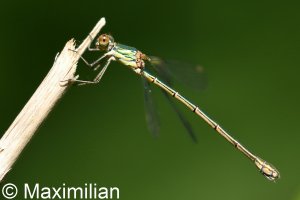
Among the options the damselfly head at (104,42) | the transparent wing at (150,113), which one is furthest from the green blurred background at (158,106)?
the damselfly head at (104,42)

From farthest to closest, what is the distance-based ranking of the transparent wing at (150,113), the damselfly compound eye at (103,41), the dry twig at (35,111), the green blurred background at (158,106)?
the green blurred background at (158,106), the transparent wing at (150,113), the damselfly compound eye at (103,41), the dry twig at (35,111)

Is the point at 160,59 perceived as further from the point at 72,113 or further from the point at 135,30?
the point at 72,113

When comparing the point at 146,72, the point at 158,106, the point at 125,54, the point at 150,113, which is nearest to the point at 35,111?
the point at 125,54

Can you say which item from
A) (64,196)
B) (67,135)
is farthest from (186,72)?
(64,196)

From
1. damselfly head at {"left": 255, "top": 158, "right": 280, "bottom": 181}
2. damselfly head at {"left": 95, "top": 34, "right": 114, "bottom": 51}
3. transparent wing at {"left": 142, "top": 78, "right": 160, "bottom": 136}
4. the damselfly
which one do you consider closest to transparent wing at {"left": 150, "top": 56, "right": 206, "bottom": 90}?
the damselfly

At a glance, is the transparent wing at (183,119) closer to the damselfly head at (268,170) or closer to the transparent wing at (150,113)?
the transparent wing at (150,113)

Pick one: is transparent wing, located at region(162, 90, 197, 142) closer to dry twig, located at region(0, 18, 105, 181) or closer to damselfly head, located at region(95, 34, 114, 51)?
damselfly head, located at region(95, 34, 114, 51)

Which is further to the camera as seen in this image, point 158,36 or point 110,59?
point 158,36

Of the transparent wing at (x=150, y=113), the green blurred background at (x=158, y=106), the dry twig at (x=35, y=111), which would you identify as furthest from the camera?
the green blurred background at (x=158, y=106)
